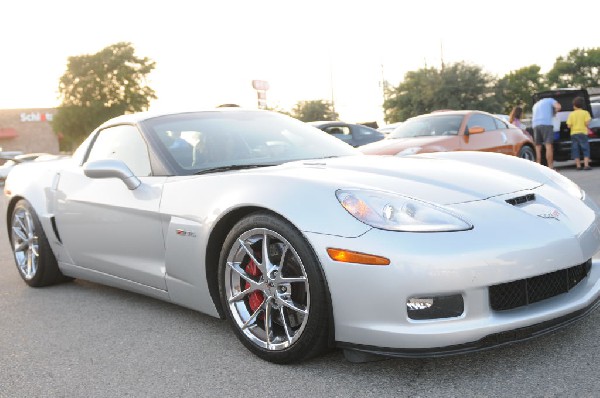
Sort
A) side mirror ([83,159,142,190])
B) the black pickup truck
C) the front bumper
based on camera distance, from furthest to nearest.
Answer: the black pickup truck < side mirror ([83,159,142,190]) < the front bumper

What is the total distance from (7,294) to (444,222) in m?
3.67

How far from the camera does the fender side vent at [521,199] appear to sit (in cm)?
306

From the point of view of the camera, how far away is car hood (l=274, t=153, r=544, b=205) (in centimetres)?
304

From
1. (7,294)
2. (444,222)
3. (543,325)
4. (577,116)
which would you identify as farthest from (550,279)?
(577,116)

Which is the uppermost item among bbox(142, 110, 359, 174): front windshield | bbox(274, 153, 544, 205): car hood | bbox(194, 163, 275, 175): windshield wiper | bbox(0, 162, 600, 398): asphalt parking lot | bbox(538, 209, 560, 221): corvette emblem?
bbox(142, 110, 359, 174): front windshield

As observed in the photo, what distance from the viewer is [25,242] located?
530 centimetres

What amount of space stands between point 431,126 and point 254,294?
8.34 metres

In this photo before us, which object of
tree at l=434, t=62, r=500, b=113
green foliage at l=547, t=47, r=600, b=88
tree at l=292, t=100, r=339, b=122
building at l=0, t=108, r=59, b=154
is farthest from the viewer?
green foliage at l=547, t=47, r=600, b=88

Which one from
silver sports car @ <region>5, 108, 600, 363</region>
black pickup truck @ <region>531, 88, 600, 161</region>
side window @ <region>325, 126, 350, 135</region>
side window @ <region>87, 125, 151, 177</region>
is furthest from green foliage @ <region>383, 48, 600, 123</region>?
silver sports car @ <region>5, 108, 600, 363</region>

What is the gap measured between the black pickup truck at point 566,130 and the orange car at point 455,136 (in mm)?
1840

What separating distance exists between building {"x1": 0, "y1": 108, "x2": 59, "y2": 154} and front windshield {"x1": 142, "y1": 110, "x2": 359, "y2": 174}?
7290 cm

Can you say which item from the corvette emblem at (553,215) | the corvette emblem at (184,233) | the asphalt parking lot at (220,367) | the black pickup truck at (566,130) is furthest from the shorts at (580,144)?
the corvette emblem at (184,233)

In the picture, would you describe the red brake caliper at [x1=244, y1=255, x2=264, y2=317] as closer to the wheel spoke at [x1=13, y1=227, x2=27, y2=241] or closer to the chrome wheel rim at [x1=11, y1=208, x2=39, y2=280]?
the chrome wheel rim at [x1=11, y1=208, x2=39, y2=280]

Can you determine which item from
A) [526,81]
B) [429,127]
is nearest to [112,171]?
[429,127]
